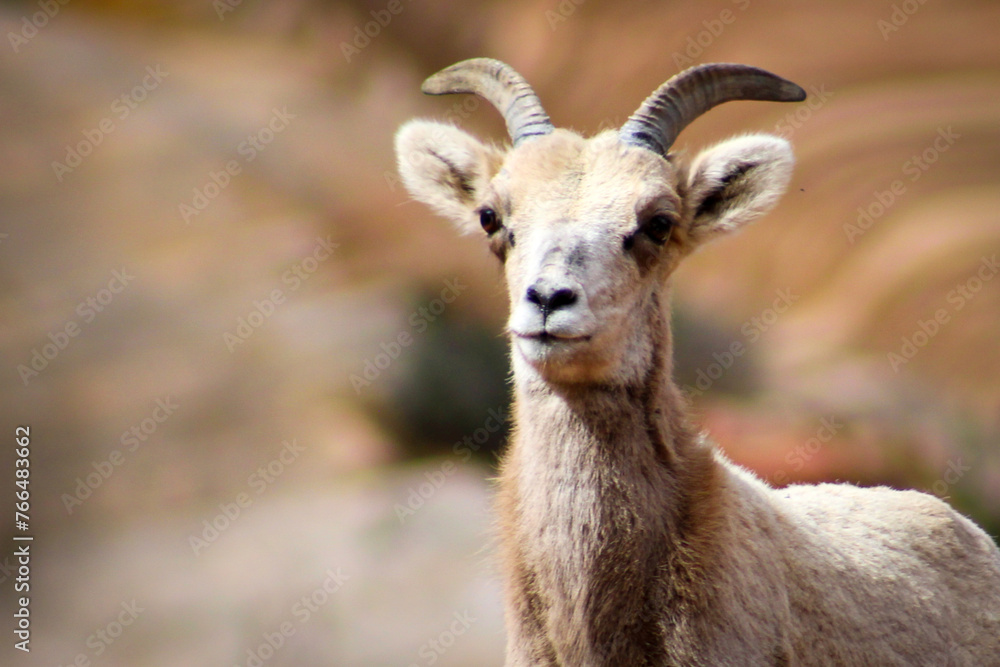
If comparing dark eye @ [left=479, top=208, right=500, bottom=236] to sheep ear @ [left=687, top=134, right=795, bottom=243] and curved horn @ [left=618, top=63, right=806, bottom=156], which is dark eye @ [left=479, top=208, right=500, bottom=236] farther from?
sheep ear @ [left=687, top=134, right=795, bottom=243]

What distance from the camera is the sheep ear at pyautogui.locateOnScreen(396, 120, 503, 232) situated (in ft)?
15.6

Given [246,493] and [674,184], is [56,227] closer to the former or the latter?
[246,493]

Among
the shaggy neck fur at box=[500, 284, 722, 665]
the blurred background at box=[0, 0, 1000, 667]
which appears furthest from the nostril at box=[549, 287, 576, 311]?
the blurred background at box=[0, 0, 1000, 667]

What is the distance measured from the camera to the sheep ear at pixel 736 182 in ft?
13.9

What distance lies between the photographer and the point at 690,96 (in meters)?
4.39

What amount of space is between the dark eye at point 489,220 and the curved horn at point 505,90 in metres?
0.49

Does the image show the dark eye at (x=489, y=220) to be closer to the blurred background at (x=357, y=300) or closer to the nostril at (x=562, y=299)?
the nostril at (x=562, y=299)

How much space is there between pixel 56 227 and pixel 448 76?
23.1 feet

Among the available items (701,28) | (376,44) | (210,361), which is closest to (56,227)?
(210,361)

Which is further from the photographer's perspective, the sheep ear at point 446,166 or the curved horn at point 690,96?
the sheep ear at point 446,166

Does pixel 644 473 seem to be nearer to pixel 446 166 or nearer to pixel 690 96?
pixel 690 96

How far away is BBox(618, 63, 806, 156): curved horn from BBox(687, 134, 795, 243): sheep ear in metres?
0.21

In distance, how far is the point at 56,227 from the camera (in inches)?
402

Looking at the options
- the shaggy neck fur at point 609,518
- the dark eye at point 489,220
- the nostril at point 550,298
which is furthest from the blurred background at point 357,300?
the nostril at point 550,298
